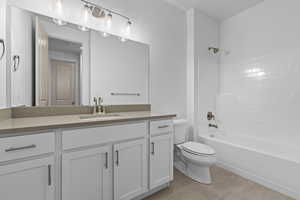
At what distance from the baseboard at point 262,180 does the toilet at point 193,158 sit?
469 mm

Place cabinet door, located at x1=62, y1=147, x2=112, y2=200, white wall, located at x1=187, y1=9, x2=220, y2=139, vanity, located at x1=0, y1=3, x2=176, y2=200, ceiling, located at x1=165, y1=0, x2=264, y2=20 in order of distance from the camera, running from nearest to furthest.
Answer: vanity, located at x1=0, y1=3, x2=176, y2=200 < cabinet door, located at x1=62, y1=147, x2=112, y2=200 < ceiling, located at x1=165, y1=0, x2=264, y2=20 < white wall, located at x1=187, y1=9, x2=220, y2=139

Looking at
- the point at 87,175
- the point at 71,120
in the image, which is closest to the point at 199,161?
the point at 87,175

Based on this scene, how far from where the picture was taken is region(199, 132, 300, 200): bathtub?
1.57 m

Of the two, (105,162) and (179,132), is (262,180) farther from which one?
(105,162)

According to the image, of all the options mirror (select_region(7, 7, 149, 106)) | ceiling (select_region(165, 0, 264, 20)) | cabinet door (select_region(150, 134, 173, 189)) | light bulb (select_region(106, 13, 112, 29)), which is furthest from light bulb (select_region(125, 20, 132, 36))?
cabinet door (select_region(150, 134, 173, 189))

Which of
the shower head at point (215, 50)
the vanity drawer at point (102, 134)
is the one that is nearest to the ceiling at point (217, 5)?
the shower head at point (215, 50)

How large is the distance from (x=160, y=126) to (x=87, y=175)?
82 cm

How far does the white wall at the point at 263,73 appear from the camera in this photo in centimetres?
202

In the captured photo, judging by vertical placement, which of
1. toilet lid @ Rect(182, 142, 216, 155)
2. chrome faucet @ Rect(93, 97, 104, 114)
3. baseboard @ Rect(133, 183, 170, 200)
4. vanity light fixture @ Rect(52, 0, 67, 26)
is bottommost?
baseboard @ Rect(133, 183, 170, 200)

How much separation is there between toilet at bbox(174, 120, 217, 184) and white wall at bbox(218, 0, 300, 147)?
1087 millimetres

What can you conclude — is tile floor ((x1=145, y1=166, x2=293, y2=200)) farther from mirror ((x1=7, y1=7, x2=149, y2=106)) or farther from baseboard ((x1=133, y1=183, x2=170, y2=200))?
mirror ((x1=7, y1=7, x2=149, y2=106))

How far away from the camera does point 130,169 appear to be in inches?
53.7

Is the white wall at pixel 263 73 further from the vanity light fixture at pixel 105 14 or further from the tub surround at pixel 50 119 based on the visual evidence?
the vanity light fixture at pixel 105 14

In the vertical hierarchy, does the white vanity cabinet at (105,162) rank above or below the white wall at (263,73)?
below
